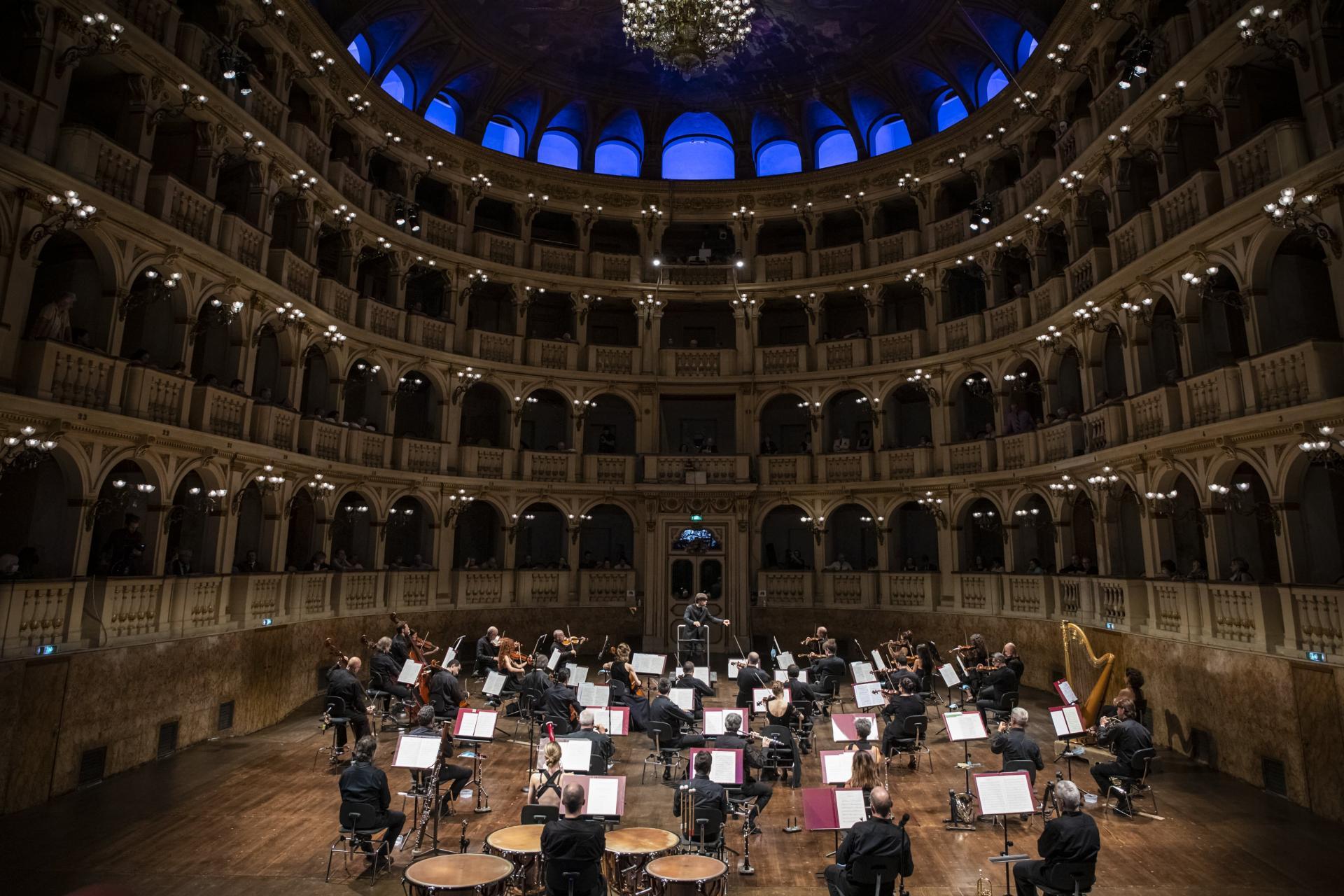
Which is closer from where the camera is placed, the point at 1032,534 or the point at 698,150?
the point at 1032,534

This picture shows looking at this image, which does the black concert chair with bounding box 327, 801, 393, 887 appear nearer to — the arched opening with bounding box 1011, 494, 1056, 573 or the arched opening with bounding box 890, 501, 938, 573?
the arched opening with bounding box 1011, 494, 1056, 573

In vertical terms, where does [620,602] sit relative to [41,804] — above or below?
above

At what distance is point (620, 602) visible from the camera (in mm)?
26922

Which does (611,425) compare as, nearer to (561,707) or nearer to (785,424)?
(785,424)

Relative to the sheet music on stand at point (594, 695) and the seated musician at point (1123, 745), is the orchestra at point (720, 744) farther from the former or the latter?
the sheet music on stand at point (594, 695)

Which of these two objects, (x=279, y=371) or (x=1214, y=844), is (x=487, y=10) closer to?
→ (x=279, y=371)

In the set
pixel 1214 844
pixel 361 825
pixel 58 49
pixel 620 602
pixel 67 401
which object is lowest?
pixel 1214 844

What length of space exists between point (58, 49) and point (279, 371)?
28.0 feet

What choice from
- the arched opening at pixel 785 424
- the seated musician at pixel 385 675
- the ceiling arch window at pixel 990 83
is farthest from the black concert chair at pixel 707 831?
the ceiling arch window at pixel 990 83

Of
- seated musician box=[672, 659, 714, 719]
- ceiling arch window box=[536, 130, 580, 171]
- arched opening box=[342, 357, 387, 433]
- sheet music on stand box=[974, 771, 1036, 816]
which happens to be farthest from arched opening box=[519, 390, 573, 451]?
sheet music on stand box=[974, 771, 1036, 816]

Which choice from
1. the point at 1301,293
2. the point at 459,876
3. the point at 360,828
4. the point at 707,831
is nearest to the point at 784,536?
the point at 1301,293

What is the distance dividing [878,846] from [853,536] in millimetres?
22758

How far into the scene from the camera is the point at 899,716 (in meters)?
13.6

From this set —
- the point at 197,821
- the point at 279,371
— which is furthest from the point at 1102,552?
the point at 279,371
